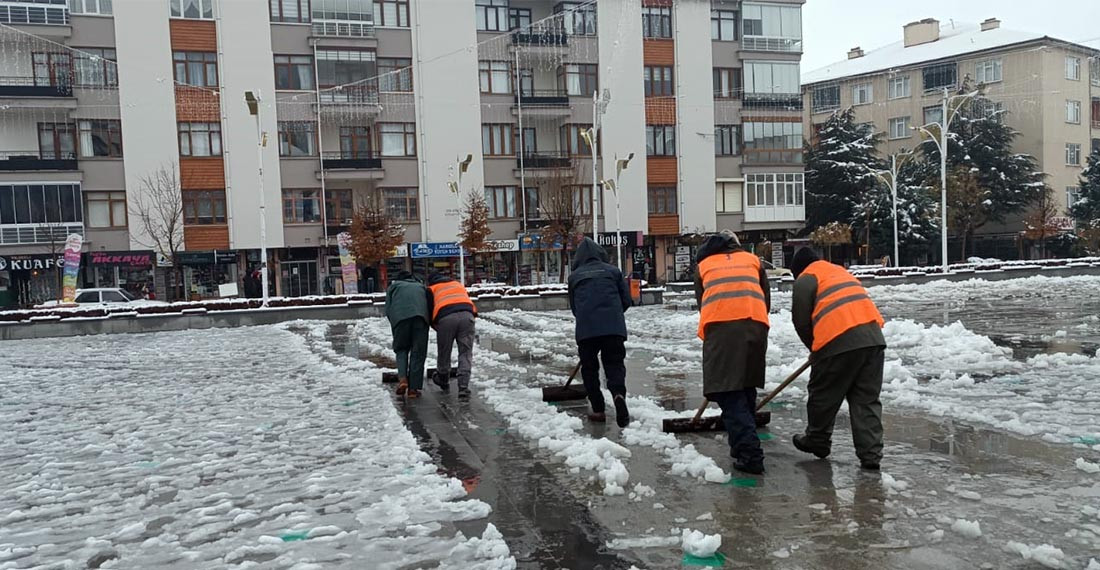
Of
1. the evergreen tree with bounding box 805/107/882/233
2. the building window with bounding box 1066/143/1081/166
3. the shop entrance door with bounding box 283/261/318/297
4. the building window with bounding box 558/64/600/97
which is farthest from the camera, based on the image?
the building window with bounding box 1066/143/1081/166

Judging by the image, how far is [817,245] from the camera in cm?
4984

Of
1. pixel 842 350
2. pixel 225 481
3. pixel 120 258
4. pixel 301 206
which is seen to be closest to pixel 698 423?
pixel 842 350

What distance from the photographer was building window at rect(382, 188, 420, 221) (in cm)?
4362

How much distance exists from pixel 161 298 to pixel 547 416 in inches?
1470

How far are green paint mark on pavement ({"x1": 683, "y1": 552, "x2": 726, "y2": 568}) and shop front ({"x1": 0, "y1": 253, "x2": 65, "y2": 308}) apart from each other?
4051cm

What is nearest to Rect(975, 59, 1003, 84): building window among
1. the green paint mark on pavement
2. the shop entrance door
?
the shop entrance door

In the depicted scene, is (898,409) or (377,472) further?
(898,409)

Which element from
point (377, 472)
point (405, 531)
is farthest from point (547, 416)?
point (405, 531)

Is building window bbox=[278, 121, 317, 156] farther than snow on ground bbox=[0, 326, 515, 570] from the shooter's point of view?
Yes

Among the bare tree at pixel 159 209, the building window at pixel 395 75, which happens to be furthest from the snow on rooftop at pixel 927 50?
the bare tree at pixel 159 209

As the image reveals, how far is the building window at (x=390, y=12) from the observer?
143ft

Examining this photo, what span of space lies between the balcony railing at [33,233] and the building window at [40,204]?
19cm

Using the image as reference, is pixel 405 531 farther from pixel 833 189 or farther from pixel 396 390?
pixel 833 189

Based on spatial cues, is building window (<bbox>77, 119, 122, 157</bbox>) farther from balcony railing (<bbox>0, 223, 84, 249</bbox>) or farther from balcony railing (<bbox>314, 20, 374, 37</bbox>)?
balcony railing (<bbox>314, 20, 374, 37</bbox>)
